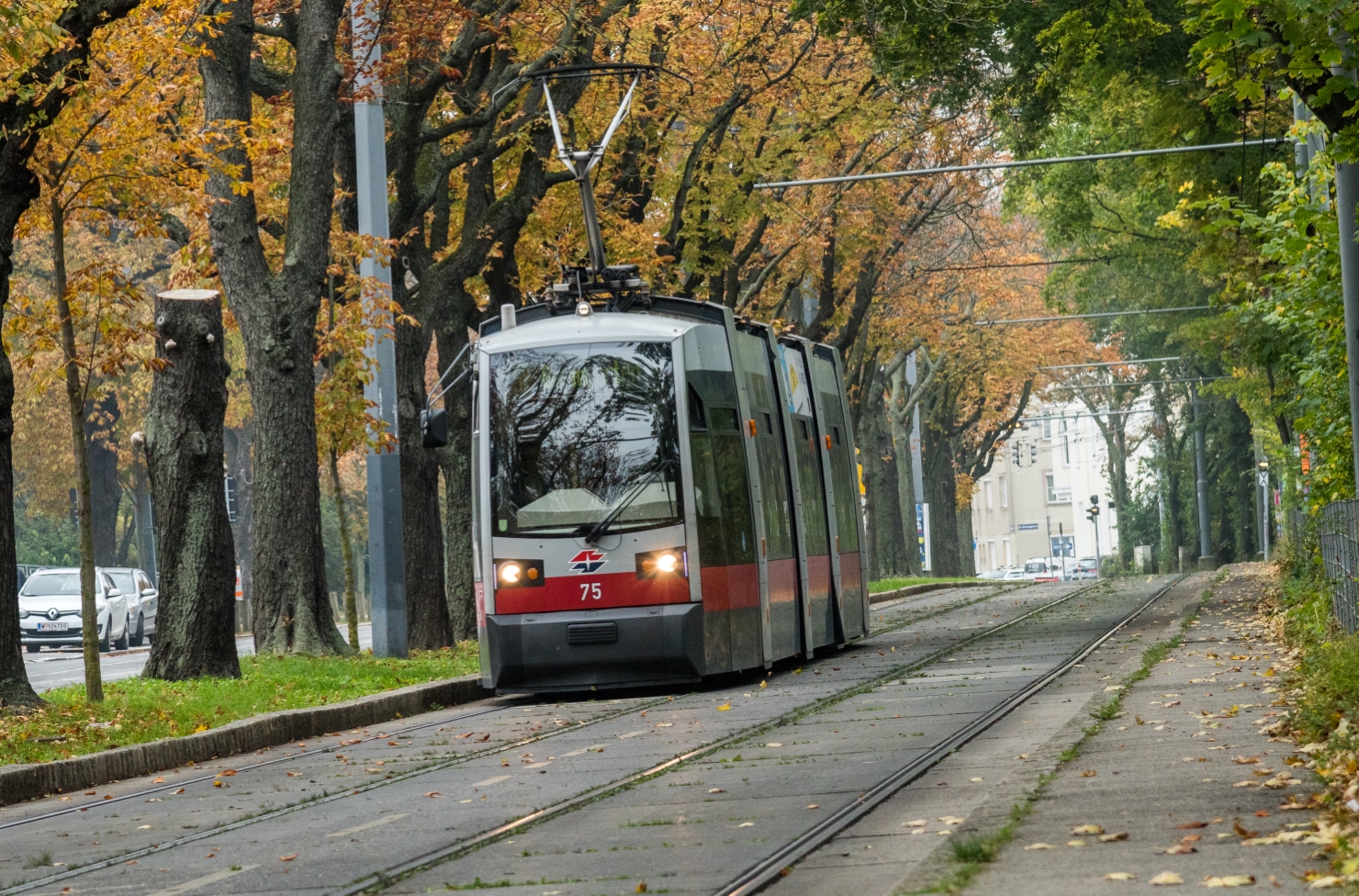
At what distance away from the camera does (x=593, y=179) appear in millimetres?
27703

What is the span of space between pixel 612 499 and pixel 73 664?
712 inches

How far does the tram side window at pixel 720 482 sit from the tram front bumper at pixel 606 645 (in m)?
0.63

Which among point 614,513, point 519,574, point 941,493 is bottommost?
point 519,574

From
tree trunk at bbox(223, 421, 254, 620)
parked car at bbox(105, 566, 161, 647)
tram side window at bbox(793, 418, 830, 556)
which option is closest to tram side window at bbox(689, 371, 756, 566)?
tram side window at bbox(793, 418, 830, 556)

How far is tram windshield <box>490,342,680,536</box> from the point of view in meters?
16.2

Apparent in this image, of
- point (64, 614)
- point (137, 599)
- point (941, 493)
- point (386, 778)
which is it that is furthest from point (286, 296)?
point (941, 493)

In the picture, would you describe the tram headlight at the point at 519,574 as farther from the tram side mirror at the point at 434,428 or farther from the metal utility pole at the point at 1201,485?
the metal utility pole at the point at 1201,485

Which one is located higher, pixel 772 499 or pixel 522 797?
pixel 772 499

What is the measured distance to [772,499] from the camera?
18031 mm

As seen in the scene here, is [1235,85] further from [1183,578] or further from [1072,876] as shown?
[1183,578]

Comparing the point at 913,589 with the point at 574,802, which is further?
the point at 913,589

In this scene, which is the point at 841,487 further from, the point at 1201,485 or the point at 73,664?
the point at 1201,485

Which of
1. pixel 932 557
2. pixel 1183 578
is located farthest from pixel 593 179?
pixel 932 557

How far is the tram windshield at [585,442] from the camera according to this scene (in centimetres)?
1616
